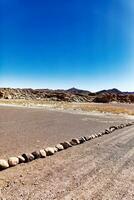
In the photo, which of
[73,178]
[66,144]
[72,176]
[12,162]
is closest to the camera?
[73,178]

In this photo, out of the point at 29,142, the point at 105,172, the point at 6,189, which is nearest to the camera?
the point at 6,189

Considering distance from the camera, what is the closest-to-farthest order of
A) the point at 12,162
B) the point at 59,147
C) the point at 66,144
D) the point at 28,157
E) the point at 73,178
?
the point at 73,178, the point at 12,162, the point at 28,157, the point at 59,147, the point at 66,144

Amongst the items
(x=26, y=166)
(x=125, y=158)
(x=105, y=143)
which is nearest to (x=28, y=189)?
(x=26, y=166)

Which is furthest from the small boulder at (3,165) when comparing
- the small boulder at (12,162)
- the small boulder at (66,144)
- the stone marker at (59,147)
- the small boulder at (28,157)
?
the small boulder at (66,144)

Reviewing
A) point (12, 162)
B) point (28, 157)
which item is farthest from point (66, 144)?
point (12, 162)

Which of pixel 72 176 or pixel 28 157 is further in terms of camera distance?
pixel 28 157

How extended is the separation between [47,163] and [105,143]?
5.11m

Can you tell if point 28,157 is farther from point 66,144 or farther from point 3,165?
point 66,144

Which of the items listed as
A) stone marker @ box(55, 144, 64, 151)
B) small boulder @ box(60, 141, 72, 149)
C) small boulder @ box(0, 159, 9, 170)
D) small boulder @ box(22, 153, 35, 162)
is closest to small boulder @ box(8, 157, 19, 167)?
small boulder @ box(0, 159, 9, 170)

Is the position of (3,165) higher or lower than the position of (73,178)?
higher

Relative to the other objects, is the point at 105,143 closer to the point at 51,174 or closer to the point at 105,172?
the point at 105,172

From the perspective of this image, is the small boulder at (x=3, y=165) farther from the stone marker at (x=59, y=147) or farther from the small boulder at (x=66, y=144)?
the small boulder at (x=66, y=144)

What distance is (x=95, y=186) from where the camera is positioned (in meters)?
6.87

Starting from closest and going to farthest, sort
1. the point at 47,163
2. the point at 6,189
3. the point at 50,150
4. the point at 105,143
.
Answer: the point at 6,189 → the point at 47,163 → the point at 50,150 → the point at 105,143
